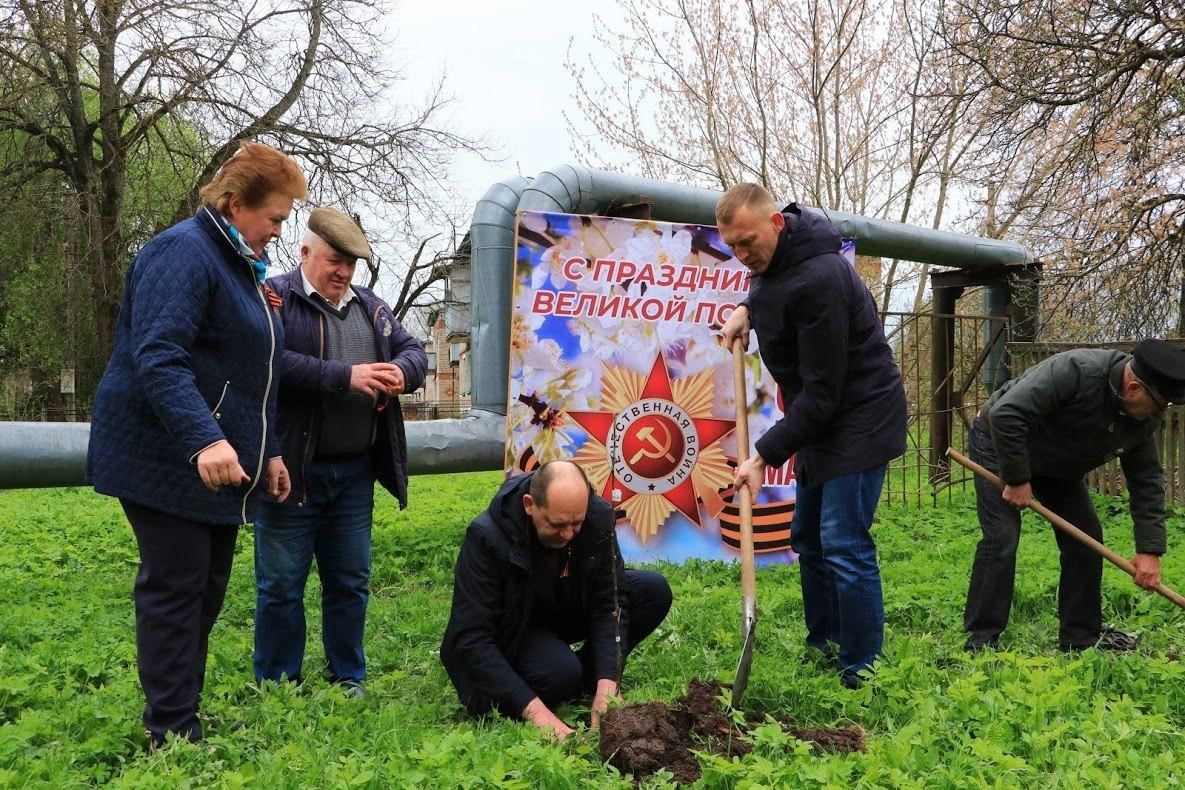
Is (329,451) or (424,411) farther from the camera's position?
(424,411)

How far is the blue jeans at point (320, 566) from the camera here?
3818 millimetres

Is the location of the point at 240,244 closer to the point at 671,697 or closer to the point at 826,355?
the point at 826,355

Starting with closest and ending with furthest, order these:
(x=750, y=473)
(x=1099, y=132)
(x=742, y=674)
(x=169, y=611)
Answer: (x=169, y=611) → (x=742, y=674) → (x=750, y=473) → (x=1099, y=132)

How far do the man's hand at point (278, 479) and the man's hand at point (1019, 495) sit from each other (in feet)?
9.68

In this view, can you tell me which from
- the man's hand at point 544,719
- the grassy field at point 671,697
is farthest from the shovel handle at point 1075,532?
the man's hand at point 544,719

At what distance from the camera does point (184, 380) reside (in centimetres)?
291

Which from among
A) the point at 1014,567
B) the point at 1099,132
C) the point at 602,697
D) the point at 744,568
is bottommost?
the point at 602,697

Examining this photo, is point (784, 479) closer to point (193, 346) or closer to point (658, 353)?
point (658, 353)

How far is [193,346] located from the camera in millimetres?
3105

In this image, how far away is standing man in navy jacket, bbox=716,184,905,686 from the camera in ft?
12.0

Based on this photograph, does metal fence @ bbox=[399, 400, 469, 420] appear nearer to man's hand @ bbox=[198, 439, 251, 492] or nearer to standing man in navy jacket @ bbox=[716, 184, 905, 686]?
standing man in navy jacket @ bbox=[716, 184, 905, 686]

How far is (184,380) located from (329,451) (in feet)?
3.48

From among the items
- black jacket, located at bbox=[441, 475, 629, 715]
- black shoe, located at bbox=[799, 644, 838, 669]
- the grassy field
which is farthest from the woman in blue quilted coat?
black shoe, located at bbox=[799, 644, 838, 669]

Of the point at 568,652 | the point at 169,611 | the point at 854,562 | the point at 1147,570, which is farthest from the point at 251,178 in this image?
the point at 1147,570
